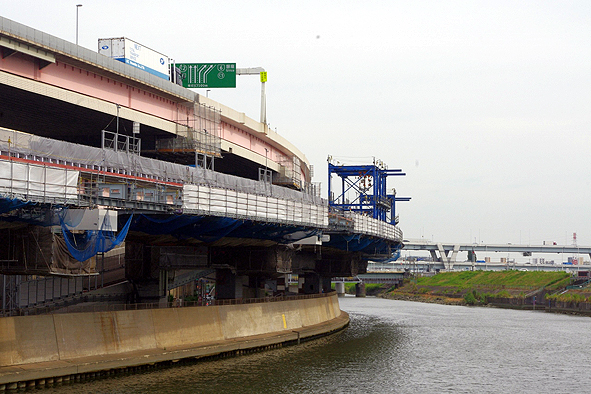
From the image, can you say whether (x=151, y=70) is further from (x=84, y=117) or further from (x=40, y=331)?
(x=40, y=331)

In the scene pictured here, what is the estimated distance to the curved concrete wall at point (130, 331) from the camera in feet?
123

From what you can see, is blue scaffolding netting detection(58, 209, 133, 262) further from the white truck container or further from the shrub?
the shrub

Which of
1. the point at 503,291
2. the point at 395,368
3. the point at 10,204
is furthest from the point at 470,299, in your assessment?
the point at 10,204

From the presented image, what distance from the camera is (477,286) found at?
552ft

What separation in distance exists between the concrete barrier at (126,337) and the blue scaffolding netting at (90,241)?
457 cm

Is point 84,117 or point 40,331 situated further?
point 84,117

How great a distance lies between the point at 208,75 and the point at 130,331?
31.1 metres

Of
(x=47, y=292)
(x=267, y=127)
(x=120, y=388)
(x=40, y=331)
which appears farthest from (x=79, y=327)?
(x=267, y=127)

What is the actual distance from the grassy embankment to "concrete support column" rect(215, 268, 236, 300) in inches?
3635

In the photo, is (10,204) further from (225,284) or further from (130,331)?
(225,284)

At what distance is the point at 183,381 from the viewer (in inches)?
1604

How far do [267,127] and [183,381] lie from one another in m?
34.5

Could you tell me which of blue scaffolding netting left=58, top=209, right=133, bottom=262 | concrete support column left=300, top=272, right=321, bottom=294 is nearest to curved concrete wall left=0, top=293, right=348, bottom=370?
blue scaffolding netting left=58, top=209, right=133, bottom=262

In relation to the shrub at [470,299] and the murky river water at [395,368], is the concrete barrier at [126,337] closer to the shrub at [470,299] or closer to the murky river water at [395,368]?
the murky river water at [395,368]
